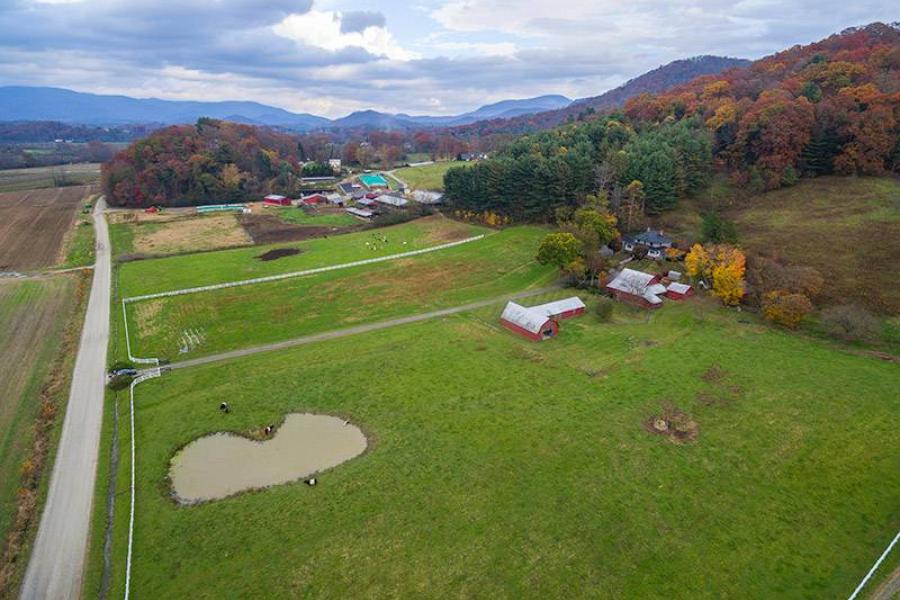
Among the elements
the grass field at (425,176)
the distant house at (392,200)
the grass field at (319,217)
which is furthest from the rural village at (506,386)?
the grass field at (425,176)

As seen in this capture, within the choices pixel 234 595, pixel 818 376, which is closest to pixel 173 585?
pixel 234 595

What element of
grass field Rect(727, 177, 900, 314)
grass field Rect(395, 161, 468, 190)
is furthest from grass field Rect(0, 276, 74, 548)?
grass field Rect(395, 161, 468, 190)

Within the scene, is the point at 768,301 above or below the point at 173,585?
above

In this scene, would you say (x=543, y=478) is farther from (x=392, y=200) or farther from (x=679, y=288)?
(x=392, y=200)

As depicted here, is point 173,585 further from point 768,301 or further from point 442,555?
point 768,301

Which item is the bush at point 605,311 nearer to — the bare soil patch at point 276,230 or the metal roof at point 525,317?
the metal roof at point 525,317

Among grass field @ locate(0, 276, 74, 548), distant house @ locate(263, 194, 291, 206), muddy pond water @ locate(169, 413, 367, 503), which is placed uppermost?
distant house @ locate(263, 194, 291, 206)

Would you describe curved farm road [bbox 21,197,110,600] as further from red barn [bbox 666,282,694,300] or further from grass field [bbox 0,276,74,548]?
red barn [bbox 666,282,694,300]
